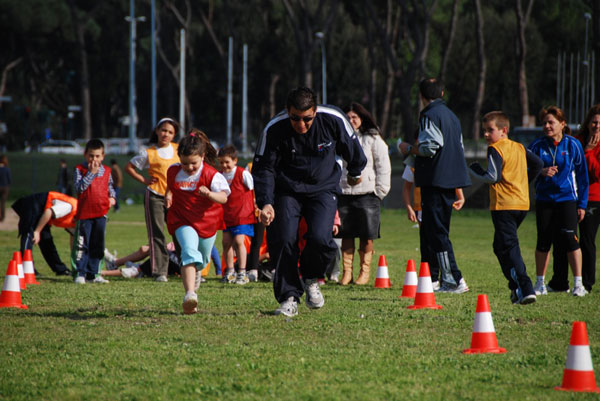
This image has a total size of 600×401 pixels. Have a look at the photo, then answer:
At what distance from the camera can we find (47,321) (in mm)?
7680

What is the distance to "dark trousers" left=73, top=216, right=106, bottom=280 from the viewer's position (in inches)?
438

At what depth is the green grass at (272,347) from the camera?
202 inches

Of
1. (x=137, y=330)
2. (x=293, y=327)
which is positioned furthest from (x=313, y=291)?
(x=137, y=330)

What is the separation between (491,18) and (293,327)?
5472 cm

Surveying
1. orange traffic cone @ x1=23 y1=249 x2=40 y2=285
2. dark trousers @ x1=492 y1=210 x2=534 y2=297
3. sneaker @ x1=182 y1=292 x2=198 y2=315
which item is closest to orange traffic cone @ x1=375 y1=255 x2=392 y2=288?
dark trousers @ x1=492 y1=210 x2=534 y2=297

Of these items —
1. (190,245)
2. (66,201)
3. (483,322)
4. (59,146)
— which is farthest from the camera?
(59,146)

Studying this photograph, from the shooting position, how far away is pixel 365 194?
11125 millimetres

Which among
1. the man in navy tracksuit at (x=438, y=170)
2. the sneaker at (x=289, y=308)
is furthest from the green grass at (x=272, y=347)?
the man in navy tracksuit at (x=438, y=170)

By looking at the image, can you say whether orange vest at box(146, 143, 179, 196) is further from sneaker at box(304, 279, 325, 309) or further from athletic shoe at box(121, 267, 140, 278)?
sneaker at box(304, 279, 325, 309)

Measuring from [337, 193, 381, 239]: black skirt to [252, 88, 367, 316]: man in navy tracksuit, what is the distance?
3.20 meters

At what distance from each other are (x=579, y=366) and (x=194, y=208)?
4.03 meters

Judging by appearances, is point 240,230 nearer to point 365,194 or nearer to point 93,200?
point 365,194

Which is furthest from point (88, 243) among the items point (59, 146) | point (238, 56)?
point (59, 146)

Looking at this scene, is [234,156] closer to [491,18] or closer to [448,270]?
[448,270]
